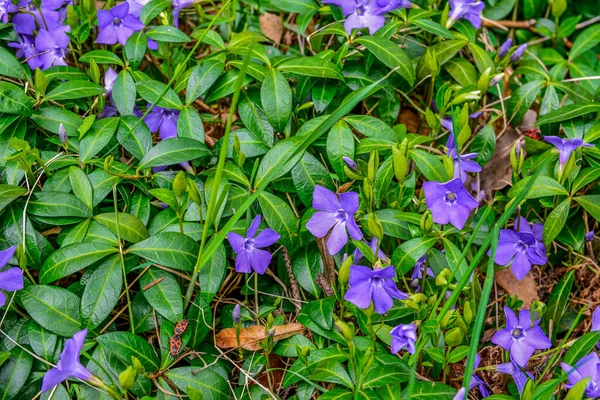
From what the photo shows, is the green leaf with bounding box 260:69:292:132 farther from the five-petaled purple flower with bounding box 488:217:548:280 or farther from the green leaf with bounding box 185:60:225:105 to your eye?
the five-petaled purple flower with bounding box 488:217:548:280

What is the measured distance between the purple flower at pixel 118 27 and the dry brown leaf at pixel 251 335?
1045 millimetres

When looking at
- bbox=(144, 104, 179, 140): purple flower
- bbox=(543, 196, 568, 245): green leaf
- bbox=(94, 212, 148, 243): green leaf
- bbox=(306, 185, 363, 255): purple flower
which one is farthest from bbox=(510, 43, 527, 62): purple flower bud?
bbox=(94, 212, 148, 243): green leaf

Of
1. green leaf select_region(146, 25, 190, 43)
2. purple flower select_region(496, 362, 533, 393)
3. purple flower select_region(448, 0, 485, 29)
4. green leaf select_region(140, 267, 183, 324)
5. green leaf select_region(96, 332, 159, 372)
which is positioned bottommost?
purple flower select_region(496, 362, 533, 393)

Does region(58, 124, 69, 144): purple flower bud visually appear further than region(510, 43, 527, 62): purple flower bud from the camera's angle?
No

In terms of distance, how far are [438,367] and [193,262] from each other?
76 cm

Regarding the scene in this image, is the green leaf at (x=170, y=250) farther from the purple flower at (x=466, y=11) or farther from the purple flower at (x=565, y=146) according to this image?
the purple flower at (x=466, y=11)

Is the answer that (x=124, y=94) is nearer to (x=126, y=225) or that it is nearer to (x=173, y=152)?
(x=173, y=152)

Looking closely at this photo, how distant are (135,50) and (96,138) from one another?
37 centimetres

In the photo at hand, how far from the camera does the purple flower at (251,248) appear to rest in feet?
6.14

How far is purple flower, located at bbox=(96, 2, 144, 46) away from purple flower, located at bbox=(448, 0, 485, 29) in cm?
110

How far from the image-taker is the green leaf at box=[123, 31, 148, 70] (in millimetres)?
2262


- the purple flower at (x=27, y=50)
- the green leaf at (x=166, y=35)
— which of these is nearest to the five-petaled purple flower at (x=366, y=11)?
the green leaf at (x=166, y=35)

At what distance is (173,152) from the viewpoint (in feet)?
6.64

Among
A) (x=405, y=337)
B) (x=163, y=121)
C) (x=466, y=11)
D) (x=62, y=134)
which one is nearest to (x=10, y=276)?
(x=62, y=134)
